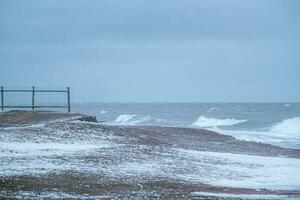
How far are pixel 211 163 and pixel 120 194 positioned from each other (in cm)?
817

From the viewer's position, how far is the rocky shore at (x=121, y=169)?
12977 mm

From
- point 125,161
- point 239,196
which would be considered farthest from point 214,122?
point 239,196

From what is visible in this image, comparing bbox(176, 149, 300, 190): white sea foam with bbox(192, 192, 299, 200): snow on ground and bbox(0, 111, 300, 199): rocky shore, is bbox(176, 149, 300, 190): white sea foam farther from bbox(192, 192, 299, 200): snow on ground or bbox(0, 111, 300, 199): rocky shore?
bbox(192, 192, 299, 200): snow on ground

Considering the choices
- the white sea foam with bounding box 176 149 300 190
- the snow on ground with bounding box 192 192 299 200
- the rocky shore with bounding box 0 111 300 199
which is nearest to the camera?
the rocky shore with bounding box 0 111 300 199

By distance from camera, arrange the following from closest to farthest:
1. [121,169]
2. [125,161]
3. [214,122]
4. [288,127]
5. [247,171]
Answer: [121,169], [125,161], [247,171], [288,127], [214,122]

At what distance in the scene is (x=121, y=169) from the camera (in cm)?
1655

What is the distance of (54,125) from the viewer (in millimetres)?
26359

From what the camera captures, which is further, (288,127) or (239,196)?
(288,127)

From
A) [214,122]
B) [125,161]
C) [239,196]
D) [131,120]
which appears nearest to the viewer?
[239,196]

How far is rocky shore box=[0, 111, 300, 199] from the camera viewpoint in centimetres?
1298

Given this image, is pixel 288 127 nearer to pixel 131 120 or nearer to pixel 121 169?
pixel 131 120

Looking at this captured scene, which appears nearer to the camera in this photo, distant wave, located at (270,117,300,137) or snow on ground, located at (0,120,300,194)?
snow on ground, located at (0,120,300,194)

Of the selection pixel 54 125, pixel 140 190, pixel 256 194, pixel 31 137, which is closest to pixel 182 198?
pixel 140 190

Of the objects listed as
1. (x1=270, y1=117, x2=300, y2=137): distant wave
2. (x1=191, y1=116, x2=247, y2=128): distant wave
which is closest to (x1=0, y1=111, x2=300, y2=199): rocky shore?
(x1=270, y1=117, x2=300, y2=137): distant wave
